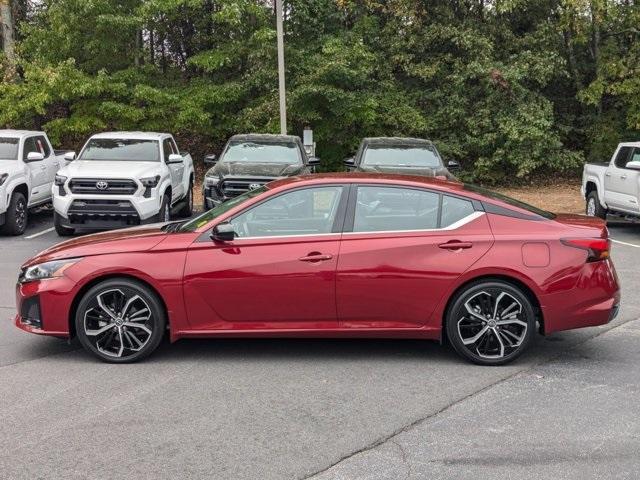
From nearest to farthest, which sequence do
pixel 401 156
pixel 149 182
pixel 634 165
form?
pixel 149 182, pixel 634 165, pixel 401 156

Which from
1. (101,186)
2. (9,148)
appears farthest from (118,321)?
(9,148)

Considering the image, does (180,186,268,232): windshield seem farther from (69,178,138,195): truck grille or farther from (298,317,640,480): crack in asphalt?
(69,178,138,195): truck grille

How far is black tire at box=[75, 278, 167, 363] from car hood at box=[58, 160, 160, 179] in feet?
21.4

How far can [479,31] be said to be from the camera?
69.7 feet

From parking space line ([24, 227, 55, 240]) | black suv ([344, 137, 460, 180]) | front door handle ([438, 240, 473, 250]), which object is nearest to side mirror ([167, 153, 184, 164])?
parking space line ([24, 227, 55, 240])

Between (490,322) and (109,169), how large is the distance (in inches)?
327

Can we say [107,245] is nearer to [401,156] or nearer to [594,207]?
[401,156]

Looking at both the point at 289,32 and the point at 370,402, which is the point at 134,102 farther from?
the point at 370,402

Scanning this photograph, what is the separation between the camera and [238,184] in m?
12.5

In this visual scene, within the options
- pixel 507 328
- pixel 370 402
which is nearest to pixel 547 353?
pixel 507 328

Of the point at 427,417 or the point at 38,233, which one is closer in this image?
the point at 427,417

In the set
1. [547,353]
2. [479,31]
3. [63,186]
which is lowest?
[547,353]

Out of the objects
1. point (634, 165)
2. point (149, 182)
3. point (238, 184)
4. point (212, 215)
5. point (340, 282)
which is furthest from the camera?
point (634, 165)

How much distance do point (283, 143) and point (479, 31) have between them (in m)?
9.41
